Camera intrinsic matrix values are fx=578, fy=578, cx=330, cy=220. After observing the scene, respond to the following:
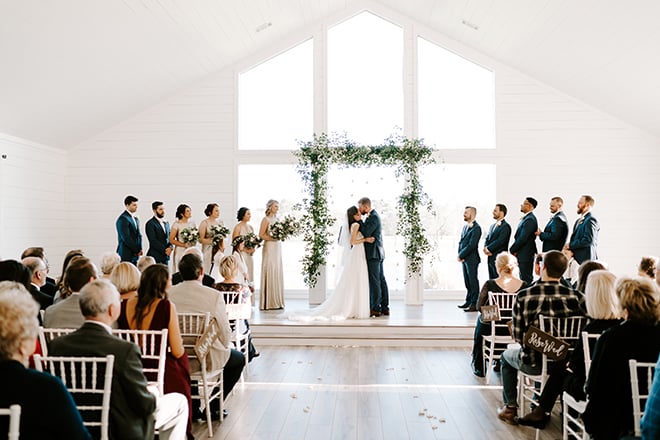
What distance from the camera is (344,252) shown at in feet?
26.6

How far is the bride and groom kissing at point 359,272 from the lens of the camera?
25.9ft

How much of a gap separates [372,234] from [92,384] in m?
5.85

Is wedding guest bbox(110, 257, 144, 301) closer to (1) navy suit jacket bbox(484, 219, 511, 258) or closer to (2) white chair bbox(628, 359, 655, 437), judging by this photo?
(2) white chair bbox(628, 359, 655, 437)

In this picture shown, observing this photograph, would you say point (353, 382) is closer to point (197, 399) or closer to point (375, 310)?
point (197, 399)

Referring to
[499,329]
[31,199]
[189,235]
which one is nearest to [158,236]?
[189,235]

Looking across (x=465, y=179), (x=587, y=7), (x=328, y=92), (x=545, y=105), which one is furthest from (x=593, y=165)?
(x=328, y=92)

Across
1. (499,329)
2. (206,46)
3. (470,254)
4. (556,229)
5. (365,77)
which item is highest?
(206,46)

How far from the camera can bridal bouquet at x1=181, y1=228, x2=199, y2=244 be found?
340 inches

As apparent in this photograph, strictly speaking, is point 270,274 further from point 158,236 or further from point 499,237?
point 499,237

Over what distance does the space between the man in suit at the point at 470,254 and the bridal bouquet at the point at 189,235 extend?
4.07m

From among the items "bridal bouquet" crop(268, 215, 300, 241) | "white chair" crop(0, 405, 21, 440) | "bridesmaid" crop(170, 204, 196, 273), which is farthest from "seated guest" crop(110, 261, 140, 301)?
"bridesmaid" crop(170, 204, 196, 273)

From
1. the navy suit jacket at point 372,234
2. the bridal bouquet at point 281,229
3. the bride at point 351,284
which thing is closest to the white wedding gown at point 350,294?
the bride at point 351,284

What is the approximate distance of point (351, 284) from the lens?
313 inches

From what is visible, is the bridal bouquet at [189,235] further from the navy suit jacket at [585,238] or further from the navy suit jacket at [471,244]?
the navy suit jacket at [585,238]
